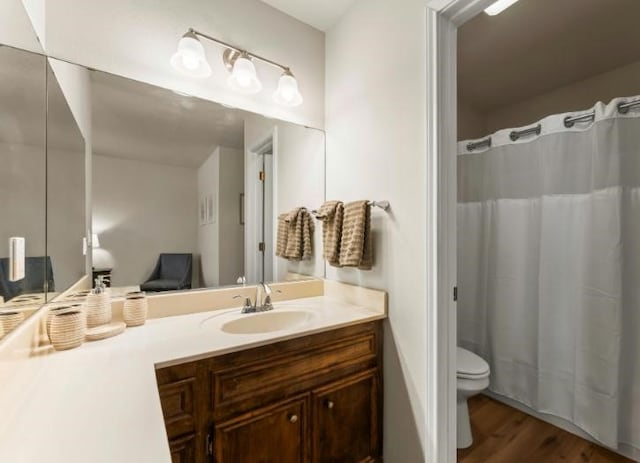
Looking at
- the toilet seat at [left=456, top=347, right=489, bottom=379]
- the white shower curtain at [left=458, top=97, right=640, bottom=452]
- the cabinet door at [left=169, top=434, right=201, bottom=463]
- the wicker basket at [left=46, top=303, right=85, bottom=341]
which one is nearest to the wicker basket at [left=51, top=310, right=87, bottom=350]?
the wicker basket at [left=46, top=303, right=85, bottom=341]

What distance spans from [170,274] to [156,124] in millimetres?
729

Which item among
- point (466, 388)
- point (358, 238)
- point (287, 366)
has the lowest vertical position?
point (466, 388)

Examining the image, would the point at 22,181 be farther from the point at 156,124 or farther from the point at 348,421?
the point at 348,421

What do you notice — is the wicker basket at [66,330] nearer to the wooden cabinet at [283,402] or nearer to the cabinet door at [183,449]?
the wooden cabinet at [283,402]

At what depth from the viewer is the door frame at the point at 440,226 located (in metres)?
1.23

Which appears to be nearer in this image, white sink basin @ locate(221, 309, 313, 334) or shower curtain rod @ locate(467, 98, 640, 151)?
white sink basin @ locate(221, 309, 313, 334)

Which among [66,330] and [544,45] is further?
[544,45]

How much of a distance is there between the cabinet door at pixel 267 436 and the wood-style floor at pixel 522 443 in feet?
3.22

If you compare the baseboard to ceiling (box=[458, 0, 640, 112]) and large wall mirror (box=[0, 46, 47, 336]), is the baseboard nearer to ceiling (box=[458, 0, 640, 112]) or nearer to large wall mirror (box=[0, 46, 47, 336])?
ceiling (box=[458, 0, 640, 112])

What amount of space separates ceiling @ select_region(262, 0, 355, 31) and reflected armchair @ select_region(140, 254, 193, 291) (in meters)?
1.48

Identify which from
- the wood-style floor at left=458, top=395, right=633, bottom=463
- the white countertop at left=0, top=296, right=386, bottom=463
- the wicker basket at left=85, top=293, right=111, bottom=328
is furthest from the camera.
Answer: the wood-style floor at left=458, top=395, right=633, bottom=463

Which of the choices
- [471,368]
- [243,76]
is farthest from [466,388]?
[243,76]

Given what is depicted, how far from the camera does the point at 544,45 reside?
1.94 m

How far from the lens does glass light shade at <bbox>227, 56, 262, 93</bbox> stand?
1.52 meters
